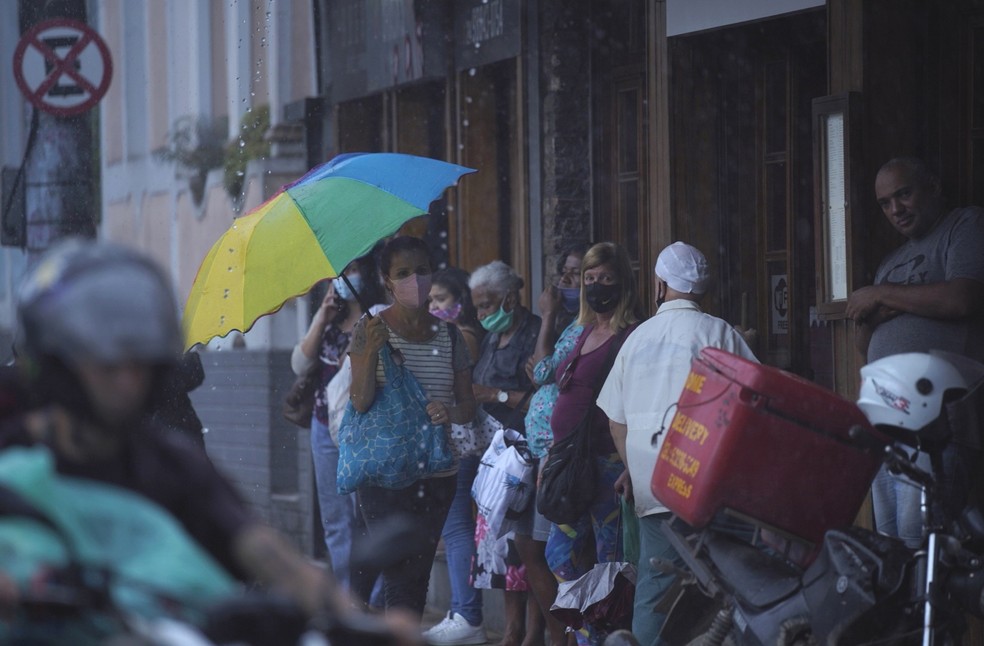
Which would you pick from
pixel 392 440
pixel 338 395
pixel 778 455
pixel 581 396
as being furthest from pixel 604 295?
pixel 338 395

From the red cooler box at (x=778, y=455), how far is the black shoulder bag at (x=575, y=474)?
163 cm

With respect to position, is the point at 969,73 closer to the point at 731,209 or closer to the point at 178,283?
the point at 731,209

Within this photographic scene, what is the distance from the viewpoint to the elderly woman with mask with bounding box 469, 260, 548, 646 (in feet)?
27.6

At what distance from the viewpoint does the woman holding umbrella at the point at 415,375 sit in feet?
24.6

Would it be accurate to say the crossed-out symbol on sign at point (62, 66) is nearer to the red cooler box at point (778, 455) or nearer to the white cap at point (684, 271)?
the white cap at point (684, 271)

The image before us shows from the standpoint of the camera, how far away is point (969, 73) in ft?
24.3

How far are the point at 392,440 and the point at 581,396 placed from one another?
0.85m

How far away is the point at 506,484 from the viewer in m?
8.01

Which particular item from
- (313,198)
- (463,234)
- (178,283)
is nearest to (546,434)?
(313,198)

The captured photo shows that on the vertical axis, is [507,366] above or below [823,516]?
above

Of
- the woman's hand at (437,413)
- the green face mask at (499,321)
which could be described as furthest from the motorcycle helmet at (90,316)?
the green face mask at (499,321)

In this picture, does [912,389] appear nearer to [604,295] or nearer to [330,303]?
[604,295]

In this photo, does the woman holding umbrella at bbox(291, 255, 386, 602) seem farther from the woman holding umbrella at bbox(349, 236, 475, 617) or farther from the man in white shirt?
the man in white shirt

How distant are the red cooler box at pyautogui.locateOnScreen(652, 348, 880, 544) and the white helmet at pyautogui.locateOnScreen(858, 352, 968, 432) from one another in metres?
0.21
